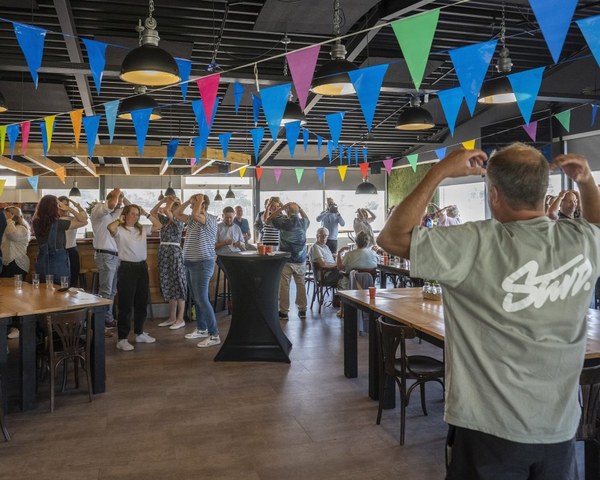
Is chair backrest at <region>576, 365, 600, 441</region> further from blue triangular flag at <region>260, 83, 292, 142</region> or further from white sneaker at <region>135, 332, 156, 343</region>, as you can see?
white sneaker at <region>135, 332, 156, 343</region>

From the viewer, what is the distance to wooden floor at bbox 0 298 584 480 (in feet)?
9.48

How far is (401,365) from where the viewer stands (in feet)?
10.8

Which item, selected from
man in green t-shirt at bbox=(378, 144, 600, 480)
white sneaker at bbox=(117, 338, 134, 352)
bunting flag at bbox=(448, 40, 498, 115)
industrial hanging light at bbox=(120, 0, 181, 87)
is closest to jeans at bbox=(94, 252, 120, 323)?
white sneaker at bbox=(117, 338, 134, 352)

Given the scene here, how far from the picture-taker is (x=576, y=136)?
8.41 metres

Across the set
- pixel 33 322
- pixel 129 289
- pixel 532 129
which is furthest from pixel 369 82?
Answer: pixel 532 129

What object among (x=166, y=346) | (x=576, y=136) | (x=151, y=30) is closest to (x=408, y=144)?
(x=576, y=136)

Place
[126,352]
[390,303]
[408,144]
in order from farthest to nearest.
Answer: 1. [408,144]
2. [126,352]
3. [390,303]

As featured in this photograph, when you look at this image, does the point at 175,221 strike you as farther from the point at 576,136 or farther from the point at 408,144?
the point at 408,144

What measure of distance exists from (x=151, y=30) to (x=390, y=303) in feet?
8.38

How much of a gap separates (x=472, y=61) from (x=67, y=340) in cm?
382

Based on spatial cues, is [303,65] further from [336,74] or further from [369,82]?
[369,82]

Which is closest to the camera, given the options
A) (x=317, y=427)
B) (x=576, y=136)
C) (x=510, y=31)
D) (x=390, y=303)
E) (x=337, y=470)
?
(x=337, y=470)

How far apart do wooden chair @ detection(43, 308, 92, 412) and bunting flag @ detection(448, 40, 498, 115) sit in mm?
3460

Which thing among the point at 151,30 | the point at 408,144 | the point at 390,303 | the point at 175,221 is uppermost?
the point at 408,144
